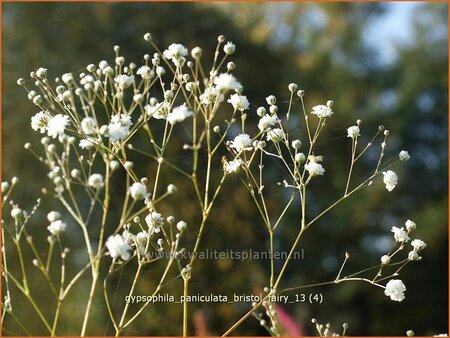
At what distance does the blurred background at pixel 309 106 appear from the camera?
5.12 meters

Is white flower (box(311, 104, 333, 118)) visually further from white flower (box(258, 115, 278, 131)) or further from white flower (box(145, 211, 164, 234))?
white flower (box(145, 211, 164, 234))

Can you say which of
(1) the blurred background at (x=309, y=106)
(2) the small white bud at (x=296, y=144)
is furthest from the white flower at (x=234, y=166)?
(1) the blurred background at (x=309, y=106)

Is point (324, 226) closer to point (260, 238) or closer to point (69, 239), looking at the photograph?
point (260, 238)

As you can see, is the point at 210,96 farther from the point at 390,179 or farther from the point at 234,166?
the point at 390,179

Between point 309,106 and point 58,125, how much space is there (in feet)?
18.5

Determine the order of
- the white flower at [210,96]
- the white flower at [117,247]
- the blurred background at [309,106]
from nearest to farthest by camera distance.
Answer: the white flower at [117,247] → the white flower at [210,96] → the blurred background at [309,106]

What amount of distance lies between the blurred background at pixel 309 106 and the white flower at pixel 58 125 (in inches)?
125

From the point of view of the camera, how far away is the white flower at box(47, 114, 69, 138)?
124 centimetres

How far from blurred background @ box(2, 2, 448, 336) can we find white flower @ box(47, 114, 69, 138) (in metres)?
3.19

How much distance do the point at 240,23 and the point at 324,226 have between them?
2.20 m

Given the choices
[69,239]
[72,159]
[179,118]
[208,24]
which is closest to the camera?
[179,118]

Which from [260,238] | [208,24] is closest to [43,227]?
[260,238]

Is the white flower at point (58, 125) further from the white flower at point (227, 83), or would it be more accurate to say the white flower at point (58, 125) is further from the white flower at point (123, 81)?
the white flower at point (227, 83)

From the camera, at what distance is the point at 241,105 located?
1.32 meters
